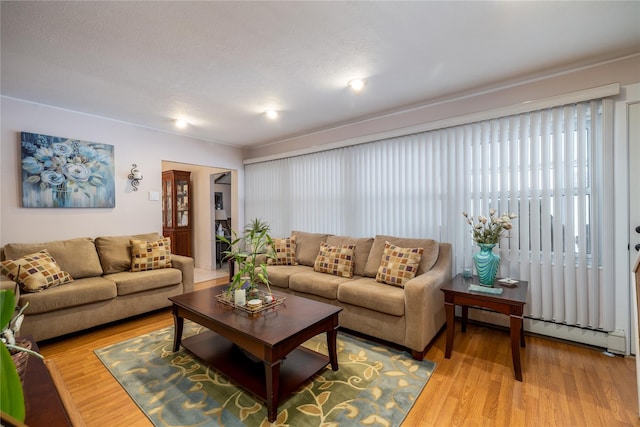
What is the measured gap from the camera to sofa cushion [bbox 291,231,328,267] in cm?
370

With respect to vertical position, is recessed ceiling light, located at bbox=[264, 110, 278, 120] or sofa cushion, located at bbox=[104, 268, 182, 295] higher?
recessed ceiling light, located at bbox=[264, 110, 278, 120]

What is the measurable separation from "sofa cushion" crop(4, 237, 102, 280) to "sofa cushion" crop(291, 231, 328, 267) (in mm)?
2338

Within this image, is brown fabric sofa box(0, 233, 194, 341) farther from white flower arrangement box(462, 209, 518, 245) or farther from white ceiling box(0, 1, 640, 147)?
white flower arrangement box(462, 209, 518, 245)

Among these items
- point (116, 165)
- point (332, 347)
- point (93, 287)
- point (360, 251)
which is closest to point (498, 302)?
point (332, 347)

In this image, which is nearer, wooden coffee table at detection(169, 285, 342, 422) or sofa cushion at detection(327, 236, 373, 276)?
wooden coffee table at detection(169, 285, 342, 422)

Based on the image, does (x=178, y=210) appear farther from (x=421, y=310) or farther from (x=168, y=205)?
(x=421, y=310)

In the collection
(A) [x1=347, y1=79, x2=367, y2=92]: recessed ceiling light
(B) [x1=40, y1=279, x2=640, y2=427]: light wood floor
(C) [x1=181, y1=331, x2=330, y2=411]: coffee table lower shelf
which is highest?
(A) [x1=347, y1=79, x2=367, y2=92]: recessed ceiling light

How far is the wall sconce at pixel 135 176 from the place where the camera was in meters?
3.88

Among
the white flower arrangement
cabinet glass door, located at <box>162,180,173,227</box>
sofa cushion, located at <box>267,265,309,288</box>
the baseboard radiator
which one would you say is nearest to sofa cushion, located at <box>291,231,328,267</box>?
sofa cushion, located at <box>267,265,309,288</box>

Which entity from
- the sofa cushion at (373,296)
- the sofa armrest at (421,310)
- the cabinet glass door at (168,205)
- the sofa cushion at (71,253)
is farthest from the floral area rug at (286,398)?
the cabinet glass door at (168,205)

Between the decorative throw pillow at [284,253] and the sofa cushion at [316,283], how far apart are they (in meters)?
0.54

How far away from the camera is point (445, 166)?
3129 millimetres

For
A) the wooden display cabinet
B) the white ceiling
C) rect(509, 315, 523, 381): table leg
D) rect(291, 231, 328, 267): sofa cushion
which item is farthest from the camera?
the wooden display cabinet

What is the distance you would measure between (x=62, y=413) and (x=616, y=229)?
370 cm
